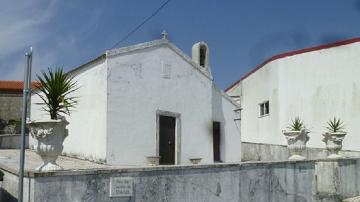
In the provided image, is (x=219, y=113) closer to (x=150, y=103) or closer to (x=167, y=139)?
(x=167, y=139)

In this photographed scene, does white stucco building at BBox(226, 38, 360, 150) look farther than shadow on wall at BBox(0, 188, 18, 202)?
Yes

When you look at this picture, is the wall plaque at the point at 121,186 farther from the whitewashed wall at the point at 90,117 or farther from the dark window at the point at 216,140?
the dark window at the point at 216,140

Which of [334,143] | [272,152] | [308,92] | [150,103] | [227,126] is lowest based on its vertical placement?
[272,152]

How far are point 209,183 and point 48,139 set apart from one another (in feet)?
12.8

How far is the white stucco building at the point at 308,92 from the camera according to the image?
71.5ft

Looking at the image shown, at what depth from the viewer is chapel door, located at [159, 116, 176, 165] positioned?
17.3 meters

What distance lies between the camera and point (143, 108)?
16.6 metres

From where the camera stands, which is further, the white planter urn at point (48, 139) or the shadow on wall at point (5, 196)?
the shadow on wall at point (5, 196)

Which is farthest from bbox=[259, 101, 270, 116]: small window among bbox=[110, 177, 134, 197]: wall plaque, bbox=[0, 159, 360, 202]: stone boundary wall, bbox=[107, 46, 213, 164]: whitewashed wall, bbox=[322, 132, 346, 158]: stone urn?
bbox=[110, 177, 134, 197]: wall plaque

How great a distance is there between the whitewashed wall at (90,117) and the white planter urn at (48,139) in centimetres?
727

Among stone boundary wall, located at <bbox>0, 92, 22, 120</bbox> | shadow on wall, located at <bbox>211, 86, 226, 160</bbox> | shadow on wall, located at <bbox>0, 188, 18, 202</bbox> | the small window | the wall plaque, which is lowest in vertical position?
shadow on wall, located at <bbox>0, 188, 18, 202</bbox>

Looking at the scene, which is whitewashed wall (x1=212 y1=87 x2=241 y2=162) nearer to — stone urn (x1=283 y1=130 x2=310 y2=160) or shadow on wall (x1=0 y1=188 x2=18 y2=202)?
stone urn (x1=283 y1=130 x2=310 y2=160)

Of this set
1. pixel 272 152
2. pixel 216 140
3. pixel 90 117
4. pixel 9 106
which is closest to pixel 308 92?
pixel 272 152

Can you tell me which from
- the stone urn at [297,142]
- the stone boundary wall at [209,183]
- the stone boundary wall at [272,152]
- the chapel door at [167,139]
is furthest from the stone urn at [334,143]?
the chapel door at [167,139]
